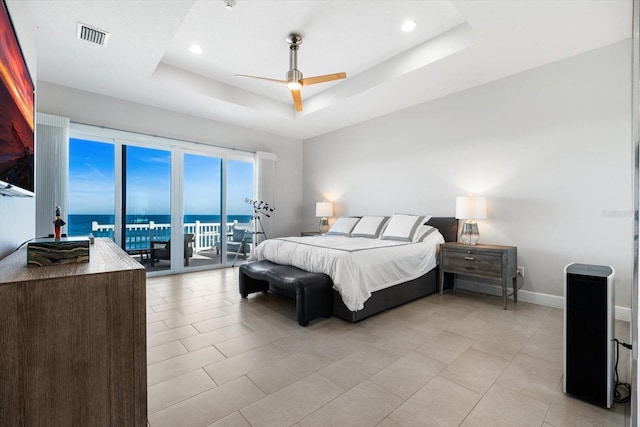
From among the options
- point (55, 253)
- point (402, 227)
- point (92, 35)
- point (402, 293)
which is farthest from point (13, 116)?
point (402, 227)

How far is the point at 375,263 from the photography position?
3025 mm

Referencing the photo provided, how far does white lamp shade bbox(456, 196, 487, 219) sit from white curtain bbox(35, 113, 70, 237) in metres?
5.15

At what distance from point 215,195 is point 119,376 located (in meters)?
4.75

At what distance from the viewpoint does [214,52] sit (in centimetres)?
360

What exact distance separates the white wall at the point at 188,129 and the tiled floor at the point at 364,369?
9.93 ft

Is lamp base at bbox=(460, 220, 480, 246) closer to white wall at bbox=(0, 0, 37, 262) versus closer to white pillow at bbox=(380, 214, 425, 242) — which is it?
white pillow at bbox=(380, 214, 425, 242)

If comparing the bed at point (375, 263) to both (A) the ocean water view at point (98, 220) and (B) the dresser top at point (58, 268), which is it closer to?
(B) the dresser top at point (58, 268)

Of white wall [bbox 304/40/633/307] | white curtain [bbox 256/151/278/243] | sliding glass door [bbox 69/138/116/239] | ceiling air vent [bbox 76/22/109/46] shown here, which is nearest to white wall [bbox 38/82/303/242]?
white curtain [bbox 256/151/278/243]

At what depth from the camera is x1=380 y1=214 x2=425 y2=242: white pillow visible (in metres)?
4.00

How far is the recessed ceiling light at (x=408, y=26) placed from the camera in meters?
3.00

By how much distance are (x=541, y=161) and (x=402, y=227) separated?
180 centimetres

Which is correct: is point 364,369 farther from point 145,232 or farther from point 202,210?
point 202,210

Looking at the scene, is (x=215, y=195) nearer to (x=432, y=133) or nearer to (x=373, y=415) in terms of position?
(x=432, y=133)

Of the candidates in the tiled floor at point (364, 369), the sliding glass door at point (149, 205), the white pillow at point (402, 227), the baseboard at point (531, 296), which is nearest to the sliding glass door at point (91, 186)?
the sliding glass door at point (149, 205)
